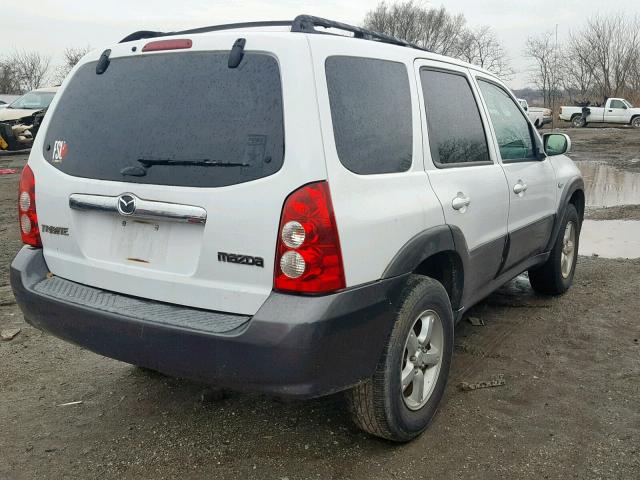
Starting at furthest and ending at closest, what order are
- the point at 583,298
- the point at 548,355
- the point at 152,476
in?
the point at 583,298 < the point at 548,355 < the point at 152,476

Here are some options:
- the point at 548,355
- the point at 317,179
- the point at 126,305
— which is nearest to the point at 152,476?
the point at 126,305

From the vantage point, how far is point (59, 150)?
2.90 metres

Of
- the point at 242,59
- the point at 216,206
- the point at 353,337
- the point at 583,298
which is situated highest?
the point at 242,59

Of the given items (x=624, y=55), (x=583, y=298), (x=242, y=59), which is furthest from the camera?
(x=624, y=55)

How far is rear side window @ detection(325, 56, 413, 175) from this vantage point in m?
2.47

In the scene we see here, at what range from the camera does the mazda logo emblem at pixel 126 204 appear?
2.56m

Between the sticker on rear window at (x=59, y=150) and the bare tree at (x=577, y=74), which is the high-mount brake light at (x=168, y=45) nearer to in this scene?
the sticker on rear window at (x=59, y=150)

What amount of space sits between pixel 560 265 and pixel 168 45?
3.69 m

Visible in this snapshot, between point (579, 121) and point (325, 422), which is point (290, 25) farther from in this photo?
point (579, 121)

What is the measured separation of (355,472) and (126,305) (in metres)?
1.24

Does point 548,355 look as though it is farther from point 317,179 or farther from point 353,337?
point 317,179

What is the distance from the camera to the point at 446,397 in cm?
340

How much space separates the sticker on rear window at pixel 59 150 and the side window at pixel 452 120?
1.78 m

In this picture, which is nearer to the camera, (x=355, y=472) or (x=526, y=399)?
(x=355, y=472)
